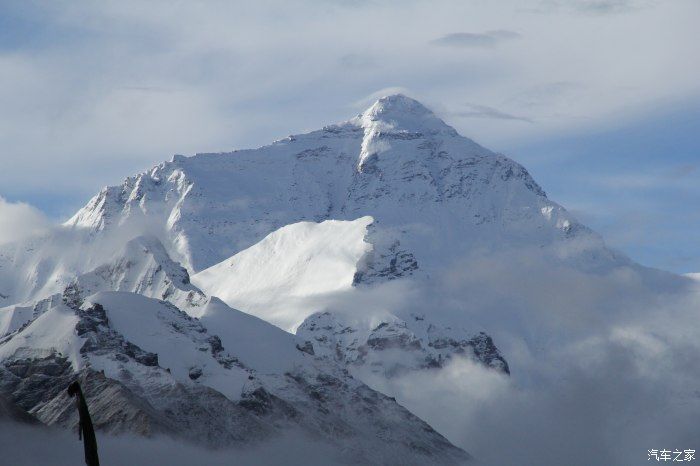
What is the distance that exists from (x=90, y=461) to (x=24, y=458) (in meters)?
88.8

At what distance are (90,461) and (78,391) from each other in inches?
196

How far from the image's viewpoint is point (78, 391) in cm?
10656

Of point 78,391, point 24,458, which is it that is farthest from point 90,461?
point 24,458

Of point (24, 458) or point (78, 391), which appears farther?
point (24, 458)

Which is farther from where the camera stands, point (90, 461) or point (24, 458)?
point (24, 458)

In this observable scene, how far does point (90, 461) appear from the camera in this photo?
106 metres

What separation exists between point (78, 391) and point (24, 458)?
293 ft

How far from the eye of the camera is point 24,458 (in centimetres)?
19125

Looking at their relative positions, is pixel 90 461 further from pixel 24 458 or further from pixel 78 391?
pixel 24 458
